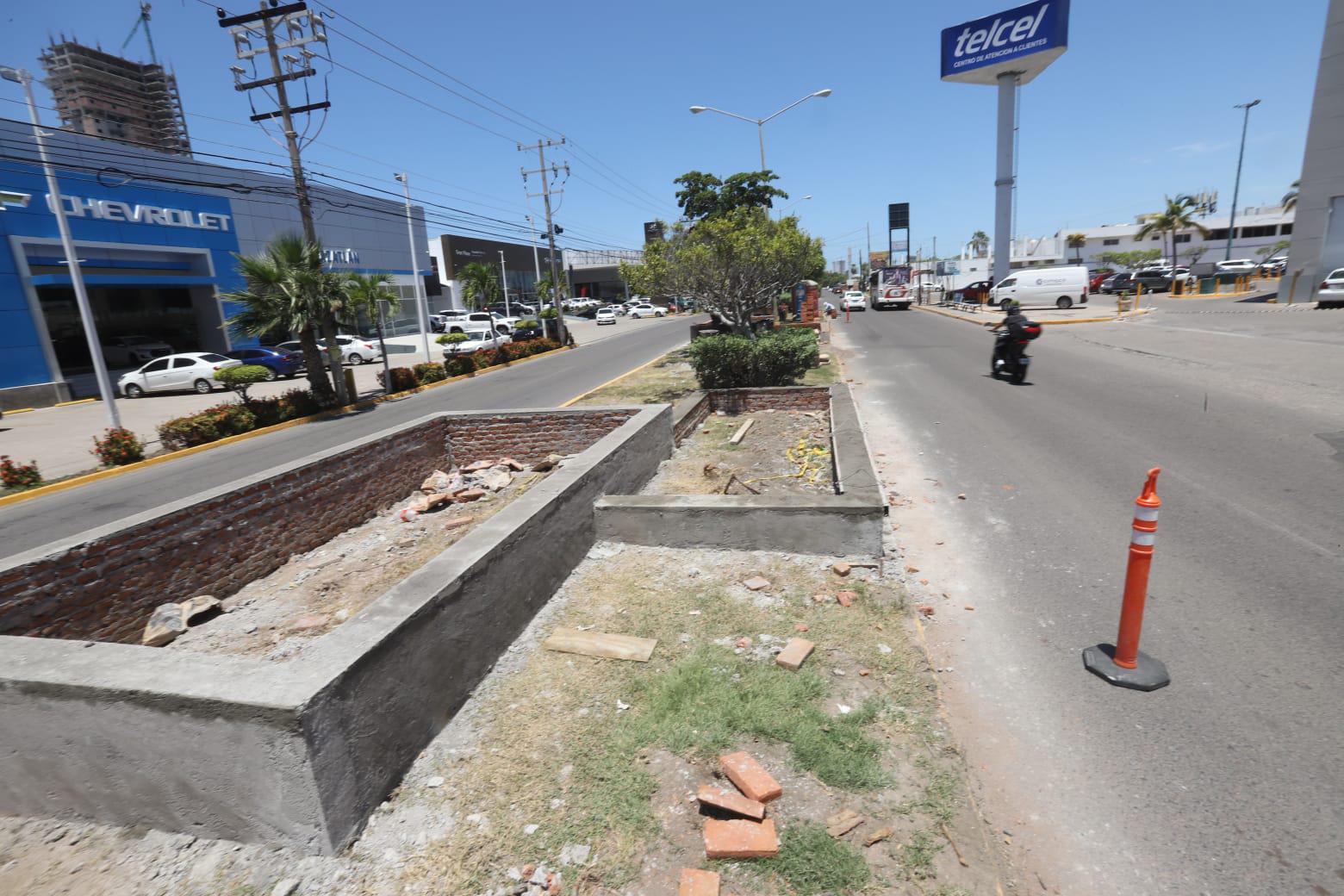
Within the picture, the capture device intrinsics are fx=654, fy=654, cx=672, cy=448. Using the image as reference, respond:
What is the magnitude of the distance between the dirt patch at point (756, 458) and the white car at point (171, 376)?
22.3 meters

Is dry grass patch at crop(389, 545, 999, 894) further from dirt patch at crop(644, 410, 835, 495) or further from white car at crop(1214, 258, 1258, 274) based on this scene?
white car at crop(1214, 258, 1258, 274)

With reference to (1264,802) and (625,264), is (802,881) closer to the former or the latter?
(1264,802)

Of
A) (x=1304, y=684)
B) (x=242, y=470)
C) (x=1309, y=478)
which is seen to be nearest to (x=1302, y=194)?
(x=1309, y=478)

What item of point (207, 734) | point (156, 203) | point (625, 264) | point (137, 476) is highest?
point (156, 203)

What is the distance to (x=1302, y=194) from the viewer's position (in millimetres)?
28906

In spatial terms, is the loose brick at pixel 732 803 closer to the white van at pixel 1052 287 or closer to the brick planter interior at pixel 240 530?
the brick planter interior at pixel 240 530

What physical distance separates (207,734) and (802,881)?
8.26 feet

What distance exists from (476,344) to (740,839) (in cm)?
3109

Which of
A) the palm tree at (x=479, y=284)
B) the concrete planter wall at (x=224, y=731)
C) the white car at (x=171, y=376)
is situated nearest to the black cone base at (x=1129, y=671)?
the concrete planter wall at (x=224, y=731)

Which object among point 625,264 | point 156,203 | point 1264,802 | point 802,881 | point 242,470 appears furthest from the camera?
point 156,203

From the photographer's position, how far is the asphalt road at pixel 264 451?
10.3 metres

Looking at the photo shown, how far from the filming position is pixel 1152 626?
4.44m

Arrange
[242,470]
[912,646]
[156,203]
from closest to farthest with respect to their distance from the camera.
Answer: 1. [912,646]
2. [242,470]
3. [156,203]

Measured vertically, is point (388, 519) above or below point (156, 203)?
below
